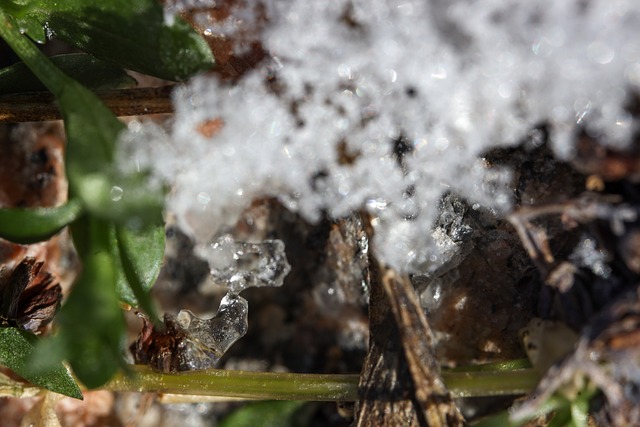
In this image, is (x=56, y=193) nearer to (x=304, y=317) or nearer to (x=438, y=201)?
(x=304, y=317)

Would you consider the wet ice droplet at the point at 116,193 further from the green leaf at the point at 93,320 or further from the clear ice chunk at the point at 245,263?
the clear ice chunk at the point at 245,263

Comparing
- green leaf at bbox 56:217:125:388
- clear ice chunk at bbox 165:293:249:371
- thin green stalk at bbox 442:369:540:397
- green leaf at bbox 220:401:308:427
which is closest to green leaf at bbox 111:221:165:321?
green leaf at bbox 56:217:125:388

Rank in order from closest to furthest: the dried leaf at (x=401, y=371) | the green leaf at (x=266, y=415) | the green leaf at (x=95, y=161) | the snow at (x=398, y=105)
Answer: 1. the snow at (x=398, y=105)
2. the green leaf at (x=95, y=161)
3. the dried leaf at (x=401, y=371)
4. the green leaf at (x=266, y=415)

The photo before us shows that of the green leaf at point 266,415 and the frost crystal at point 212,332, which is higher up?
the frost crystal at point 212,332

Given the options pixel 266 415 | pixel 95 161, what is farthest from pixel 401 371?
pixel 95 161

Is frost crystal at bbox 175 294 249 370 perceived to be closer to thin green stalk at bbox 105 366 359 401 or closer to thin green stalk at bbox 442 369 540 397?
thin green stalk at bbox 105 366 359 401

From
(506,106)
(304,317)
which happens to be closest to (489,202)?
(506,106)

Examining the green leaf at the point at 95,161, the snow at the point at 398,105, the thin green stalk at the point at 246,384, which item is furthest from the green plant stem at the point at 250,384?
the green leaf at the point at 95,161
